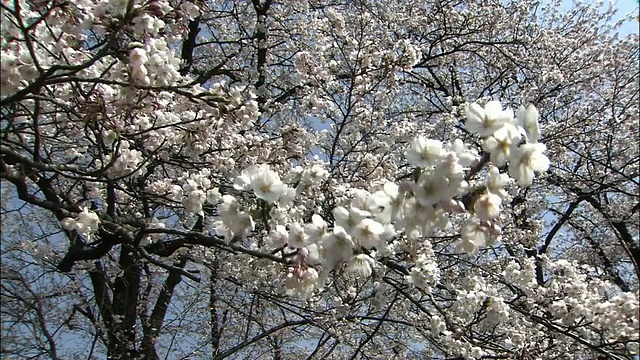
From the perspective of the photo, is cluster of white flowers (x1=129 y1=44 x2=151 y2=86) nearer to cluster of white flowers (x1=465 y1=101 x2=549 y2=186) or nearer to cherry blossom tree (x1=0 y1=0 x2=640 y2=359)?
cherry blossom tree (x1=0 y1=0 x2=640 y2=359)

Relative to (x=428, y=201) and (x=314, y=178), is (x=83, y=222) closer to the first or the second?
(x=314, y=178)

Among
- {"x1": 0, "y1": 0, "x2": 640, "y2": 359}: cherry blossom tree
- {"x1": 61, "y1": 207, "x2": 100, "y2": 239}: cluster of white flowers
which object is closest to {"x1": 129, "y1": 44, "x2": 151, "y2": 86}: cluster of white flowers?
{"x1": 0, "y1": 0, "x2": 640, "y2": 359}: cherry blossom tree

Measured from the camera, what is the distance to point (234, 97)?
2826 mm

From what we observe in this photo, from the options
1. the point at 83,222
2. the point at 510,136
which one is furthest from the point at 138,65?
the point at 510,136

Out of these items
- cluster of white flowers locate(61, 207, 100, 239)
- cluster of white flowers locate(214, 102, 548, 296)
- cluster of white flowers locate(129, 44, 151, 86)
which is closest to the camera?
cluster of white flowers locate(214, 102, 548, 296)

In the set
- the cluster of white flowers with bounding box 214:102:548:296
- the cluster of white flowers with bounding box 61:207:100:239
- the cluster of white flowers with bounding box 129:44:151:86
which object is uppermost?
the cluster of white flowers with bounding box 129:44:151:86

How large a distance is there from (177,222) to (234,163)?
5.66ft

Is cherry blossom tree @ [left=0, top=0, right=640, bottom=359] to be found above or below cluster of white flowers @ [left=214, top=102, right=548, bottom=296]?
above

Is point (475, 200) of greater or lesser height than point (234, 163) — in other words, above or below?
below

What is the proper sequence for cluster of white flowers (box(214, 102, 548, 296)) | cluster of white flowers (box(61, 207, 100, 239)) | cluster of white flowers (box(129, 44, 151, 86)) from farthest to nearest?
cluster of white flowers (box(61, 207, 100, 239))
cluster of white flowers (box(129, 44, 151, 86))
cluster of white flowers (box(214, 102, 548, 296))

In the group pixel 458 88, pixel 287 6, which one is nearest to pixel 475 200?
pixel 287 6

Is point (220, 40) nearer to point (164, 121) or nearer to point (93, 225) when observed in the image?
point (164, 121)

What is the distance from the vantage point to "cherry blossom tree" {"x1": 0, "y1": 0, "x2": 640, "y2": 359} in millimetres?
1969

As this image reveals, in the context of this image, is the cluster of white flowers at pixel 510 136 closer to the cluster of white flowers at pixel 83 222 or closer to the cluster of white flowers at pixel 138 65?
the cluster of white flowers at pixel 138 65
